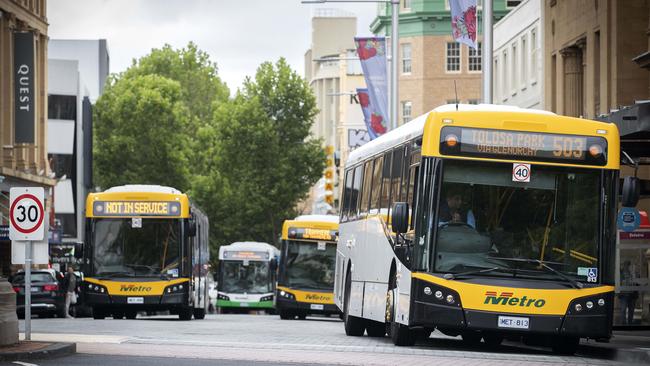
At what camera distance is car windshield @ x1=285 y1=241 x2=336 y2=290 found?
46.1 m

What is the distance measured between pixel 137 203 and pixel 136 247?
111cm

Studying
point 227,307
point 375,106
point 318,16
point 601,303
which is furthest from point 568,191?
point 318,16

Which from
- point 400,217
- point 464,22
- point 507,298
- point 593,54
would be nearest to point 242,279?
point 593,54

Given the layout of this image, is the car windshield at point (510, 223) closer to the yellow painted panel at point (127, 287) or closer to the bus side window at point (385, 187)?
the bus side window at point (385, 187)

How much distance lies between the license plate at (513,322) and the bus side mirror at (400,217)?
65.4 inches

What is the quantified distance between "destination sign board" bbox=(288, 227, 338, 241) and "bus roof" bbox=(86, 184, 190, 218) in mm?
8531

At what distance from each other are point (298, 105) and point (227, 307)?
1030 inches

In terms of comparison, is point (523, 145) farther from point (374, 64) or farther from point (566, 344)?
point (374, 64)

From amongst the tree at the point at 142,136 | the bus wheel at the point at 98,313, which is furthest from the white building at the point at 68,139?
the bus wheel at the point at 98,313

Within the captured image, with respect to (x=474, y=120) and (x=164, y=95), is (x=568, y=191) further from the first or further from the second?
(x=164, y=95)

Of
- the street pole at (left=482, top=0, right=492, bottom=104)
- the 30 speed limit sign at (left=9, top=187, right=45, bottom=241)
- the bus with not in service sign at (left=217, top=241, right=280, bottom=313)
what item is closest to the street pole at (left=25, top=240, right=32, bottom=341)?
the 30 speed limit sign at (left=9, top=187, right=45, bottom=241)

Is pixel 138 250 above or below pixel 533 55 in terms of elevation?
below

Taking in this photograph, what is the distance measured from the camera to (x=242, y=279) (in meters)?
67.5

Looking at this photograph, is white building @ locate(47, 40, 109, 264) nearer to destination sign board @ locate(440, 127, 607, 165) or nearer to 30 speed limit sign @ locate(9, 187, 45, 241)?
30 speed limit sign @ locate(9, 187, 45, 241)
